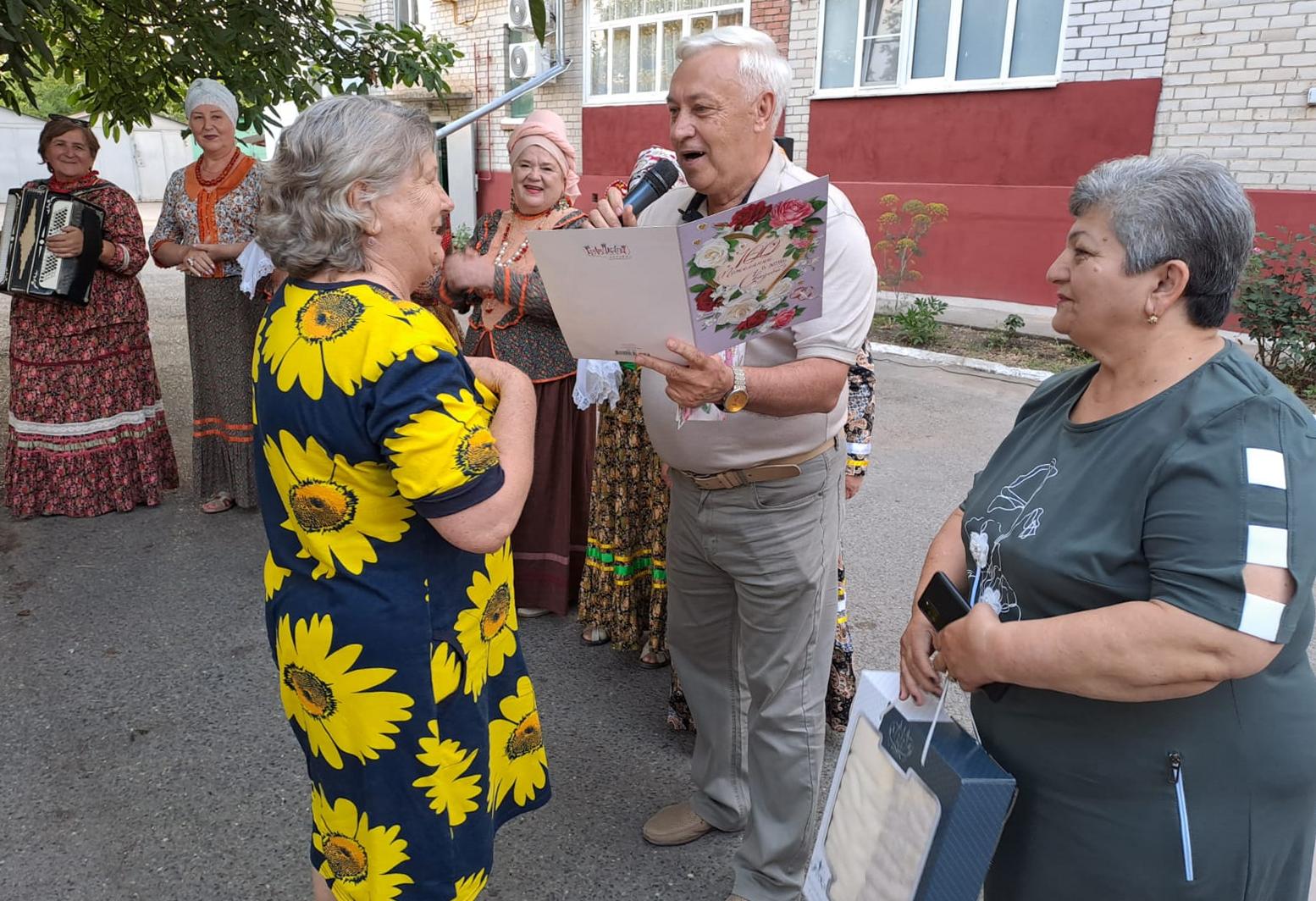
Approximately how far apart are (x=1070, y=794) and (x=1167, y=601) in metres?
0.37

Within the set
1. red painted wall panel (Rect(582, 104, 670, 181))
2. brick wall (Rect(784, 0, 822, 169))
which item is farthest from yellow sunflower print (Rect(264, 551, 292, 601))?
red painted wall panel (Rect(582, 104, 670, 181))

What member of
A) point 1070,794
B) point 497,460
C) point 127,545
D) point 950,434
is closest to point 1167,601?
point 1070,794

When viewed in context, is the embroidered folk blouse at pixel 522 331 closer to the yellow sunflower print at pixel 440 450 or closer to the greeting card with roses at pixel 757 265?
the greeting card with roses at pixel 757 265

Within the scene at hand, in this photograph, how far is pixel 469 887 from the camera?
1.74 m

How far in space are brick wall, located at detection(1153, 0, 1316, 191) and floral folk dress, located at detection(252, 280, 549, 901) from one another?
848 centimetres

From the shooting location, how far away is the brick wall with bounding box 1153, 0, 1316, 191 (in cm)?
752

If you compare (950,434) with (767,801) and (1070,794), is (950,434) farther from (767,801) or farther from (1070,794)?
(1070,794)

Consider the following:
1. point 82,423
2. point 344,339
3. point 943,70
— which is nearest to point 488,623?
point 344,339

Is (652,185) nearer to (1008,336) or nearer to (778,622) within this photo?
(778,622)

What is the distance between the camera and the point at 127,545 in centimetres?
444

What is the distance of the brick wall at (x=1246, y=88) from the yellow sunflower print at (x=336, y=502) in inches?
337

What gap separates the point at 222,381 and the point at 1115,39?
8.18 m

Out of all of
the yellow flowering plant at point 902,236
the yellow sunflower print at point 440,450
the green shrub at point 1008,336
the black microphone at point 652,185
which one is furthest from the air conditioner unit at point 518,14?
the yellow sunflower print at point 440,450

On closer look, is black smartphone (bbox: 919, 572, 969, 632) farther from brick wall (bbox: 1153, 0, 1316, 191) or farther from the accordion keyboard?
brick wall (bbox: 1153, 0, 1316, 191)
